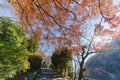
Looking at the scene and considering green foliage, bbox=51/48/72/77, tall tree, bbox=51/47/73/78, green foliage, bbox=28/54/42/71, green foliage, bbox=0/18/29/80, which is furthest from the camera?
green foliage, bbox=51/48/72/77

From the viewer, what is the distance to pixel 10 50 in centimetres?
1883

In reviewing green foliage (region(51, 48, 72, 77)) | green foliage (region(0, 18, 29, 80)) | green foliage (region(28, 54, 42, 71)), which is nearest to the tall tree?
green foliage (region(51, 48, 72, 77))

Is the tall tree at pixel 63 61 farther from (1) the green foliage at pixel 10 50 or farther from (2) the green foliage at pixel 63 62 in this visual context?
(1) the green foliage at pixel 10 50

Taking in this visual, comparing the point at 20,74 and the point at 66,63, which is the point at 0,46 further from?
the point at 66,63

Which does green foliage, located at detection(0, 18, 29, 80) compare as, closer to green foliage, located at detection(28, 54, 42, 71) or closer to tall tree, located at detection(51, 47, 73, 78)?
green foliage, located at detection(28, 54, 42, 71)

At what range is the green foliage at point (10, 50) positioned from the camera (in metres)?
18.5

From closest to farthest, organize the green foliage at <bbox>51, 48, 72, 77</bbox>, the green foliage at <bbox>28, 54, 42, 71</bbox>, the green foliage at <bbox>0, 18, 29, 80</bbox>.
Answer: the green foliage at <bbox>0, 18, 29, 80</bbox>, the green foliage at <bbox>28, 54, 42, 71</bbox>, the green foliage at <bbox>51, 48, 72, 77</bbox>

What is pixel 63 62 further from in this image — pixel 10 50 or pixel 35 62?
pixel 10 50

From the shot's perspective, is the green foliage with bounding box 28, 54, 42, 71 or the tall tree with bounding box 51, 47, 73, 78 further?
the tall tree with bounding box 51, 47, 73, 78

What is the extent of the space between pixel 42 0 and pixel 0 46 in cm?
720

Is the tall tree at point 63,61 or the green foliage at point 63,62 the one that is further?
the green foliage at point 63,62

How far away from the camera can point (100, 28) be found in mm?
26328

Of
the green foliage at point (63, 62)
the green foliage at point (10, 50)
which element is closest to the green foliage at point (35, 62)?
the green foliage at point (63, 62)

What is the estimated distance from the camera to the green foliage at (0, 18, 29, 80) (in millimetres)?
18531
